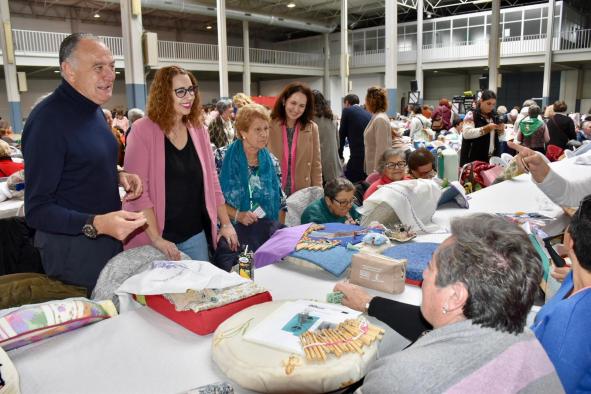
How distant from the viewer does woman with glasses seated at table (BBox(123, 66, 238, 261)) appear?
7.41ft

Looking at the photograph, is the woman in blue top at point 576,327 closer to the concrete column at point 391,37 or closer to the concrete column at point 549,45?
the concrete column at point 391,37

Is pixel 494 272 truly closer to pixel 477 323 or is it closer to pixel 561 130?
pixel 477 323

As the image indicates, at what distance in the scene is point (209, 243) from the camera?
2.55m

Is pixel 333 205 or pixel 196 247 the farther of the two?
pixel 333 205

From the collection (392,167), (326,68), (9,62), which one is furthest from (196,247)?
(326,68)

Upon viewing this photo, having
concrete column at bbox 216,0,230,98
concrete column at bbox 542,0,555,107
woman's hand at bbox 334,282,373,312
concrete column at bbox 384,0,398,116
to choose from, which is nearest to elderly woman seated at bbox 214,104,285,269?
woman's hand at bbox 334,282,373,312

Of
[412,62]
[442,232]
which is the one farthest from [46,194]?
[412,62]

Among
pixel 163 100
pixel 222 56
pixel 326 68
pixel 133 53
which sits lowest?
pixel 163 100

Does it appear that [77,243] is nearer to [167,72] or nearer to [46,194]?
[46,194]

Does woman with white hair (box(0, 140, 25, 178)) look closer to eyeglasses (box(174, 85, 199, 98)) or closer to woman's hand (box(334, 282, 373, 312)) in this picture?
eyeglasses (box(174, 85, 199, 98))

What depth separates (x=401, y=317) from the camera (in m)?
1.58

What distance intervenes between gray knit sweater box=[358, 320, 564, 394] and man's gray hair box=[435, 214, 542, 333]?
34 mm

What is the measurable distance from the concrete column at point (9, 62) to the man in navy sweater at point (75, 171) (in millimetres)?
12306

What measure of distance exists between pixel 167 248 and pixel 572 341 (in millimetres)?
1613
